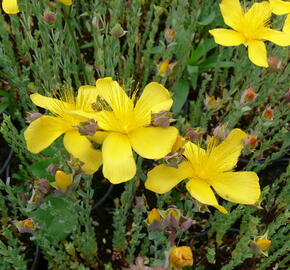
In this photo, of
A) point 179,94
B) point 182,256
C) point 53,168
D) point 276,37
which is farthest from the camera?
point 179,94

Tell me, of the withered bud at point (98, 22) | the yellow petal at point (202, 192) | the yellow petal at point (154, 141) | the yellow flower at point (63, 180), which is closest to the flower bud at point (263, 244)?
the yellow petal at point (202, 192)

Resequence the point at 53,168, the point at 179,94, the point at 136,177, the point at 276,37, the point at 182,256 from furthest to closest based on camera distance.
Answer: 1. the point at 179,94
2. the point at 276,37
3. the point at 136,177
4. the point at 53,168
5. the point at 182,256

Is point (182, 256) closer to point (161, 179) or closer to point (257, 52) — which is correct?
point (161, 179)

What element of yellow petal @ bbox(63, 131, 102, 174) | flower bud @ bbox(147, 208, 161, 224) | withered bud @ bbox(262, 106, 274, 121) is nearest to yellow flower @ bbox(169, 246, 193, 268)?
flower bud @ bbox(147, 208, 161, 224)

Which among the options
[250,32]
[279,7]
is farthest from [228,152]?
[279,7]

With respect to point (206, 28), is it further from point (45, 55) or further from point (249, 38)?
point (45, 55)

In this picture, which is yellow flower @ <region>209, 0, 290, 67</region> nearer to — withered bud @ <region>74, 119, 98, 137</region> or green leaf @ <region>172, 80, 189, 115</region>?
green leaf @ <region>172, 80, 189, 115</region>

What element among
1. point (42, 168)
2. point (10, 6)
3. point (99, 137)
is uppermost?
point (10, 6)

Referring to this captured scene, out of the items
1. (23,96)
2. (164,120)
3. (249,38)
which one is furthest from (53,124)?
(249,38)
